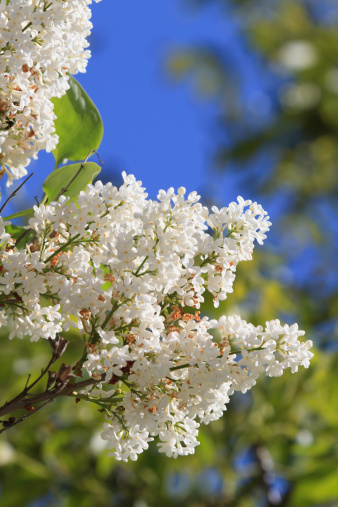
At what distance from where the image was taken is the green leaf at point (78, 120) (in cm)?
105

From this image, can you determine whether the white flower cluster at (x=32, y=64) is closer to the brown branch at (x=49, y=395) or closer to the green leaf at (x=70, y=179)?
the green leaf at (x=70, y=179)

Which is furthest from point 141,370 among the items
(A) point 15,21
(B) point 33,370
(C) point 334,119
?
(C) point 334,119

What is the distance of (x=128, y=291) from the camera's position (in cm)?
70

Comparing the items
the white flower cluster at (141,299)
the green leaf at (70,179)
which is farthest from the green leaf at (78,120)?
the white flower cluster at (141,299)

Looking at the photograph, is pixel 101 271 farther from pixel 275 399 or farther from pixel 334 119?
pixel 334 119

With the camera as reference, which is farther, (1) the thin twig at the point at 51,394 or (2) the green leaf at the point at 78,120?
(2) the green leaf at the point at 78,120

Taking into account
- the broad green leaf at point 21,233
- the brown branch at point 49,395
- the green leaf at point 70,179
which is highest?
the green leaf at point 70,179

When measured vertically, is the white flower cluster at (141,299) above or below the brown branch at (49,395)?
above

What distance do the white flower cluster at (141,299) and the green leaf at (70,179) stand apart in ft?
0.46

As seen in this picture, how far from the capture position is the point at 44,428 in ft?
8.87

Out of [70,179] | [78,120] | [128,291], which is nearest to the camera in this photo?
[128,291]

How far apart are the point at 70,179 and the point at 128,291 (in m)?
0.31

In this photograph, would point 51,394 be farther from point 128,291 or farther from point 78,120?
point 78,120

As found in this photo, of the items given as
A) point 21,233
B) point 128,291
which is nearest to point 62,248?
point 128,291
